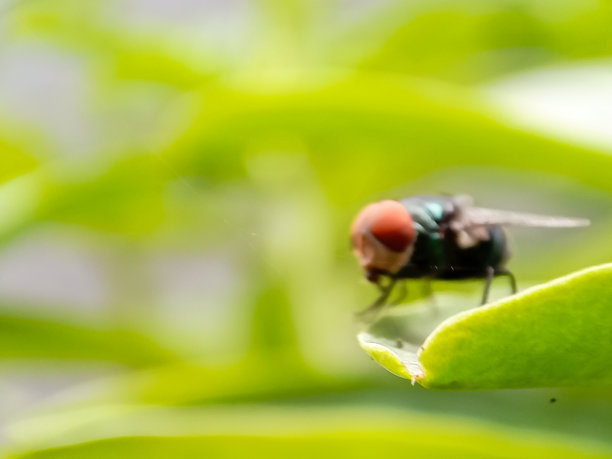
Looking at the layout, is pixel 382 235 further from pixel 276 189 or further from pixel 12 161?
pixel 12 161

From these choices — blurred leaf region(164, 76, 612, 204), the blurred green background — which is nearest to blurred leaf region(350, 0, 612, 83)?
the blurred green background

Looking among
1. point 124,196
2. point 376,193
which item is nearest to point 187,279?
point 376,193

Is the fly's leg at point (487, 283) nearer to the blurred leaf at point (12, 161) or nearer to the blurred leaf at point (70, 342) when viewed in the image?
the blurred leaf at point (70, 342)

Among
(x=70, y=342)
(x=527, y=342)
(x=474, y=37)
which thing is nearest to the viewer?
(x=527, y=342)

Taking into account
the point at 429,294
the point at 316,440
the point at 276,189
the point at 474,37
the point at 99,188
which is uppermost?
the point at 474,37

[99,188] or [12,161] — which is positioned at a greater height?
[12,161]

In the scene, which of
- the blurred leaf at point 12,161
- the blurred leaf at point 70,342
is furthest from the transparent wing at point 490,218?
the blurred leaf at point 12,161

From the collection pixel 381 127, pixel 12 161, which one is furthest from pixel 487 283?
pixel 12 161

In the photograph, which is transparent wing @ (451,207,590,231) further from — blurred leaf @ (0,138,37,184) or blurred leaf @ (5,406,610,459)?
blurred leaf @ (0,138,37,184)
